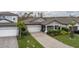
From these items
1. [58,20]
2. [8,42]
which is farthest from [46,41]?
[8,42]

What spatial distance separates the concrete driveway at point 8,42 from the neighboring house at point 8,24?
0.04 meters

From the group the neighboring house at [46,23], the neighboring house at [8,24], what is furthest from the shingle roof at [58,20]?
the neighboring house at [8,24]

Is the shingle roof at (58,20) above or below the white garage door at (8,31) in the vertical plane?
above

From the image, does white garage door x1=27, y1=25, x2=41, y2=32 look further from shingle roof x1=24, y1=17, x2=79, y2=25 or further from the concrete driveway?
the concrete driveway

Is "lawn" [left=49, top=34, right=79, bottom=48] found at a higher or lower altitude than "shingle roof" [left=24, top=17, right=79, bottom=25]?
lower

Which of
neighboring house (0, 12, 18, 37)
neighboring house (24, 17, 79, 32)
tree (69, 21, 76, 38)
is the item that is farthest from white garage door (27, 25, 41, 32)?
tree (69, 21, 76, 38)

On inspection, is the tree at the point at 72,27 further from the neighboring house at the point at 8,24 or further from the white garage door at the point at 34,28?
the neighboring house at the point at 8,24

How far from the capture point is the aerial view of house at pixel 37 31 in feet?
8.34

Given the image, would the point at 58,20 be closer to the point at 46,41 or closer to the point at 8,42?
the point at 46,41

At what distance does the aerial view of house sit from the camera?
2541mm
